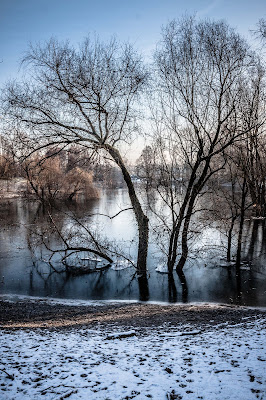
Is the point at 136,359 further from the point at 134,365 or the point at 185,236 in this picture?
the point at 185,236

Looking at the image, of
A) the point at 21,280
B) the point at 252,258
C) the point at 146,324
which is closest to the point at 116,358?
the point at 146,324

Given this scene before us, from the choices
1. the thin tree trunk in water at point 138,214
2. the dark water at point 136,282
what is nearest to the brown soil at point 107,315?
the dark water at point 136,282

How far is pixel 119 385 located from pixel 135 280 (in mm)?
8100

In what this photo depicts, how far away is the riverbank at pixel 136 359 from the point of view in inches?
120

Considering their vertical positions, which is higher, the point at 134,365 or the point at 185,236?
the point at 185,236

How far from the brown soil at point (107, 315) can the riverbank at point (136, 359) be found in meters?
0.05

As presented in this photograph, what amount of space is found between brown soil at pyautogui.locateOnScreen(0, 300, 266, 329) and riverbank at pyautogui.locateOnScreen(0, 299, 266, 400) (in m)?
0.05

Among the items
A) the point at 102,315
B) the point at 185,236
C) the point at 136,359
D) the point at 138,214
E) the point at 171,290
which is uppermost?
the point at 138,214

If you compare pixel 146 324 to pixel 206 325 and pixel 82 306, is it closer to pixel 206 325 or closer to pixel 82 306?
pixel 206 325

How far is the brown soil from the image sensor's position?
6.07 meters

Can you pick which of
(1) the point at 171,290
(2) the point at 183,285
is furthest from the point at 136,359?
(2) the point at 183,285

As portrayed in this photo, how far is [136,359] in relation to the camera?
12.8ft

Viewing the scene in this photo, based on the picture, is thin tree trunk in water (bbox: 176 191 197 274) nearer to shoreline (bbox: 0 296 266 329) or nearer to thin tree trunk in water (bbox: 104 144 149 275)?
thin tree trunk in water (bbox: 104 144 149 275)

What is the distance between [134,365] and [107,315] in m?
3.52
